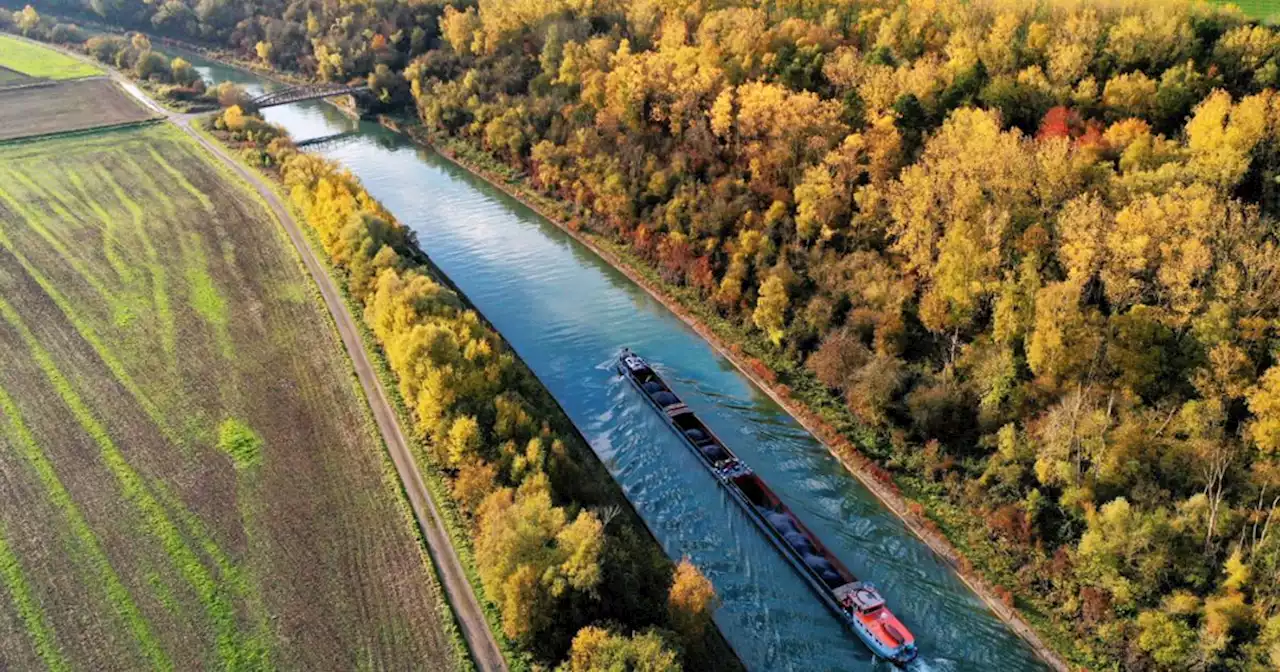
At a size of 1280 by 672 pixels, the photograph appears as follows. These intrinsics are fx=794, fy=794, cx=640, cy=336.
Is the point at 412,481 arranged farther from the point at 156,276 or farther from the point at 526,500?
the point at 156,276

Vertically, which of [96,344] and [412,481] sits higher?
[96,344]

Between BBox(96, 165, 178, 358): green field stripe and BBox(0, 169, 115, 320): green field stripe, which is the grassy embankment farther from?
BBox(0, 169, 115, 320): green field stripe

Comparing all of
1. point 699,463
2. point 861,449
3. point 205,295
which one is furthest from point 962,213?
point 205,295

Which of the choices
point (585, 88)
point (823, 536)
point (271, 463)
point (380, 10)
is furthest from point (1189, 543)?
point (380, 10)

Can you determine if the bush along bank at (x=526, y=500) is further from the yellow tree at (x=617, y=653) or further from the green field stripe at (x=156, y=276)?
the green field stripe at (x=156, y=276)

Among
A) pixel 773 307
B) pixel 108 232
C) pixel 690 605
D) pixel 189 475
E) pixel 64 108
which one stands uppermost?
pixel 64 108
